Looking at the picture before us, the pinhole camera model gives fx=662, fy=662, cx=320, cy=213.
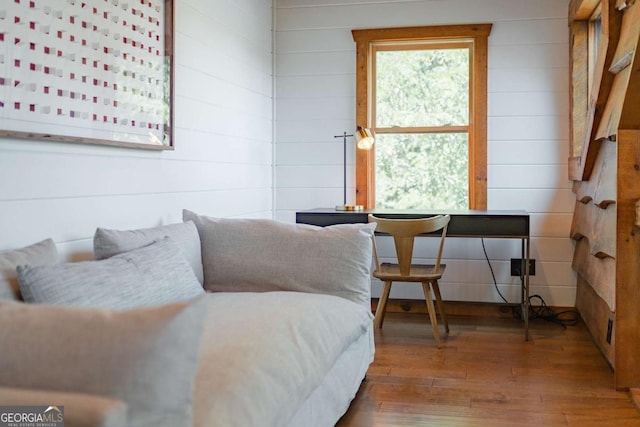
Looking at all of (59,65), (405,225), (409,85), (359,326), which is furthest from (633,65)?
(59,65)

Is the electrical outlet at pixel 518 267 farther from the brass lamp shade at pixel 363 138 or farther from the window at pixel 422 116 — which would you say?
the brass lamp shade at pixel 363 138

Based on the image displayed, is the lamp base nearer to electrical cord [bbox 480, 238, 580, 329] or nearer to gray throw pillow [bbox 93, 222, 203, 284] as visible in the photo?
electrical cord [bbox 480, 238, 580, 329]

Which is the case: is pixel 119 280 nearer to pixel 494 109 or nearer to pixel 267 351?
pixel 267 351

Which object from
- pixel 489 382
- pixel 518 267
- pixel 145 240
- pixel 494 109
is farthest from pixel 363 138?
pixel 145 240

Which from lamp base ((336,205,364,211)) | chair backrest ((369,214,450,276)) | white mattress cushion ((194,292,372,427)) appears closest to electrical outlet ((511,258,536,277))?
chair backrest ((369,214,450,276))

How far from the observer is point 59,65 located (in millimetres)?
2467

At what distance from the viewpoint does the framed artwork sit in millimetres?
2264

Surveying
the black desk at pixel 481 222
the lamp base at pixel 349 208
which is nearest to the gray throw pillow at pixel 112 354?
the black desk at pixel 481 222

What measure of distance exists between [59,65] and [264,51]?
2.54m

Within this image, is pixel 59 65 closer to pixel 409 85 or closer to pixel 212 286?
pixel 212 286

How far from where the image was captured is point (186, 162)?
3.57 meters

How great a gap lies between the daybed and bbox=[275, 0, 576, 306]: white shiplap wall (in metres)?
1.86

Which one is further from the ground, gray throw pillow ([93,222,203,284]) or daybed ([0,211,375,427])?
gray throw pillow ([93,222,203,284])

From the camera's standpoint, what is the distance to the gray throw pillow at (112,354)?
44.5 inches
